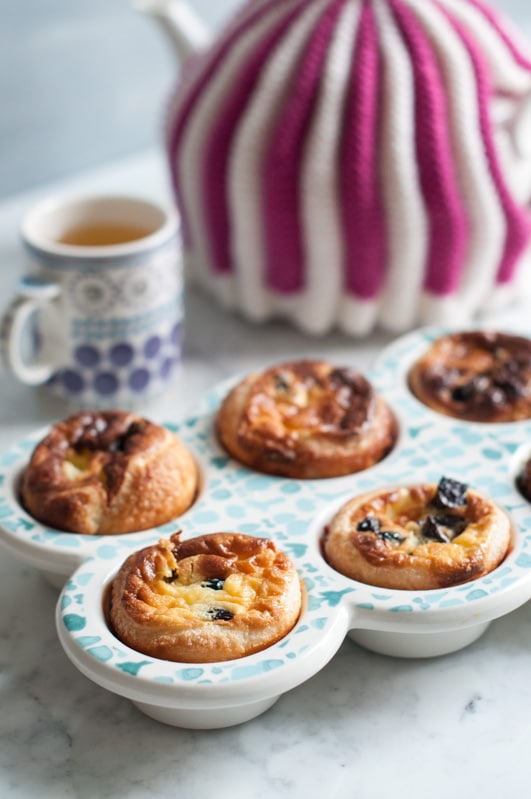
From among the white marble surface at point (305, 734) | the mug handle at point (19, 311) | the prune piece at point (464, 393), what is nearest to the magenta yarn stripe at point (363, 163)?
the prune piece at point (464, 393)

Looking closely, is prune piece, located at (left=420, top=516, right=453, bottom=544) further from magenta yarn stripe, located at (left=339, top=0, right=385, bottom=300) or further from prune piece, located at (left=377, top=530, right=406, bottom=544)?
magenta yarn stripe, located at (left=339, top=0, right=385, bottom=300)

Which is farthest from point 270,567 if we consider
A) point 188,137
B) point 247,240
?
point 188,137

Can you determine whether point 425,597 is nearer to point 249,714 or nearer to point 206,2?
point 249,714

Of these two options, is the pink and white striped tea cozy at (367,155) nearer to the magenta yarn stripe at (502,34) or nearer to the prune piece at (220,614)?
the magenta yarn stripe at (502,34)

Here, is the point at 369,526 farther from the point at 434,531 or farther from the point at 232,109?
the point at 232,109

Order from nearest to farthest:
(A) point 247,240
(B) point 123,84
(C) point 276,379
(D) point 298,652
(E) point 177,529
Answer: (D) point 298,652, (E) point 177,529, (C) point 276,379, (A) point 247,240, (B) point 123,84

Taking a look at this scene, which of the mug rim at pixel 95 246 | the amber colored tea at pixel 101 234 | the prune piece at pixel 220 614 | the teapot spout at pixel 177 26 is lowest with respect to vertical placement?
the prune piece at pixel 220 614
